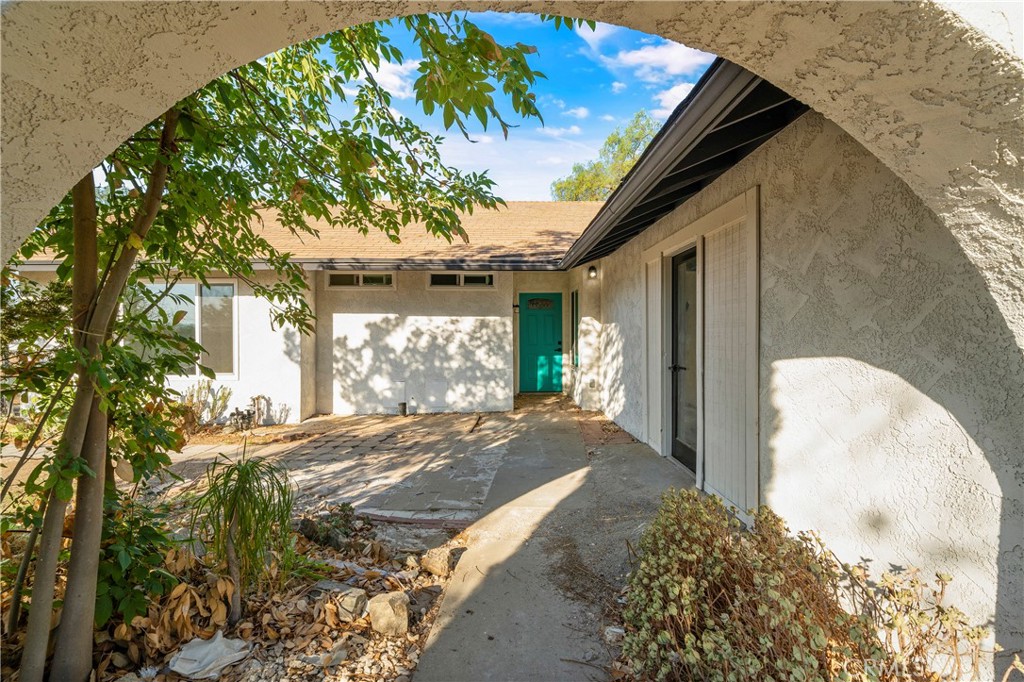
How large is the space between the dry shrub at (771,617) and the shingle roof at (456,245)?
6.73 m

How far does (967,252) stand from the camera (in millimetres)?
1505

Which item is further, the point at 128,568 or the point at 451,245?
the point at 451,245

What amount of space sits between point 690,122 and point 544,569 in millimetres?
2995

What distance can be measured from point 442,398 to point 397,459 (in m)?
3.31

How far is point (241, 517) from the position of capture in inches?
103

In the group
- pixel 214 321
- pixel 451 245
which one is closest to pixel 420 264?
pixel 451 245

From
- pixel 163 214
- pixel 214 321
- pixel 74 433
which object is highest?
pixel 163 214

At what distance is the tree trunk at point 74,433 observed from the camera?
6.86ft

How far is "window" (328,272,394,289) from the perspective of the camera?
31.3 ft

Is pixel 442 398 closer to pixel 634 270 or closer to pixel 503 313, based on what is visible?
pixel 503 313

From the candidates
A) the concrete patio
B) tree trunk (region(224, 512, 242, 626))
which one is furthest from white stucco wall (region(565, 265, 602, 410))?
tree trunk (region(224, 512, 242, 626))

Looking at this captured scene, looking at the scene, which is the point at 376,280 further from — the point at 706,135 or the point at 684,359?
the point at 706,135

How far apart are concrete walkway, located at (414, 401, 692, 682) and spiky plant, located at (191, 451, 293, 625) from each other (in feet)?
3.65

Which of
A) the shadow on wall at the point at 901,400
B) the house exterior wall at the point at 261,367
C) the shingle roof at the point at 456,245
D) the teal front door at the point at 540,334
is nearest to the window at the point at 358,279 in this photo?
the shingle roof at the point at 456,245
